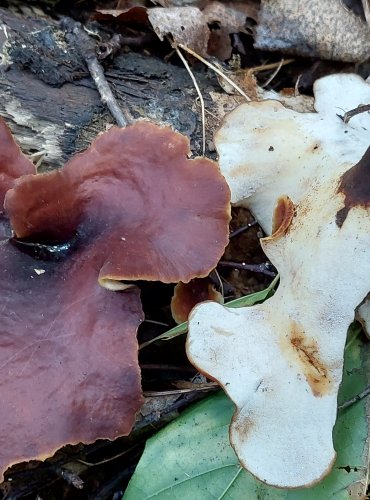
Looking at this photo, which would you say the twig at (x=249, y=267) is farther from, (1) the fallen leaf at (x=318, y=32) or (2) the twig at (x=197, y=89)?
(1) the fallen leaf at (x=318, y=32)

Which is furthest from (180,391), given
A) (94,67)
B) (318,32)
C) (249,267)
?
(318,32)

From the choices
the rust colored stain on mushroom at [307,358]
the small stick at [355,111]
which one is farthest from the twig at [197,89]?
the rust colored stain on mushroom at [307,358]

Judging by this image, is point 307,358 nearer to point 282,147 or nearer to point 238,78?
point 282,147

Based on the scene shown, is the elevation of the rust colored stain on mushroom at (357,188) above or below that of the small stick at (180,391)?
above

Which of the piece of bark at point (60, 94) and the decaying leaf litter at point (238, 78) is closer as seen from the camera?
the decaying leaf litter at point (238, 78)

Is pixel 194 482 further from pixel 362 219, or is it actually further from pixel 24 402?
pixel 362 219

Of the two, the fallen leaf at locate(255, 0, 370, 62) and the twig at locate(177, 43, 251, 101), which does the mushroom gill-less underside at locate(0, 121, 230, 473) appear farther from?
the fallen leaf at locate(255, 0, 370, 62)
